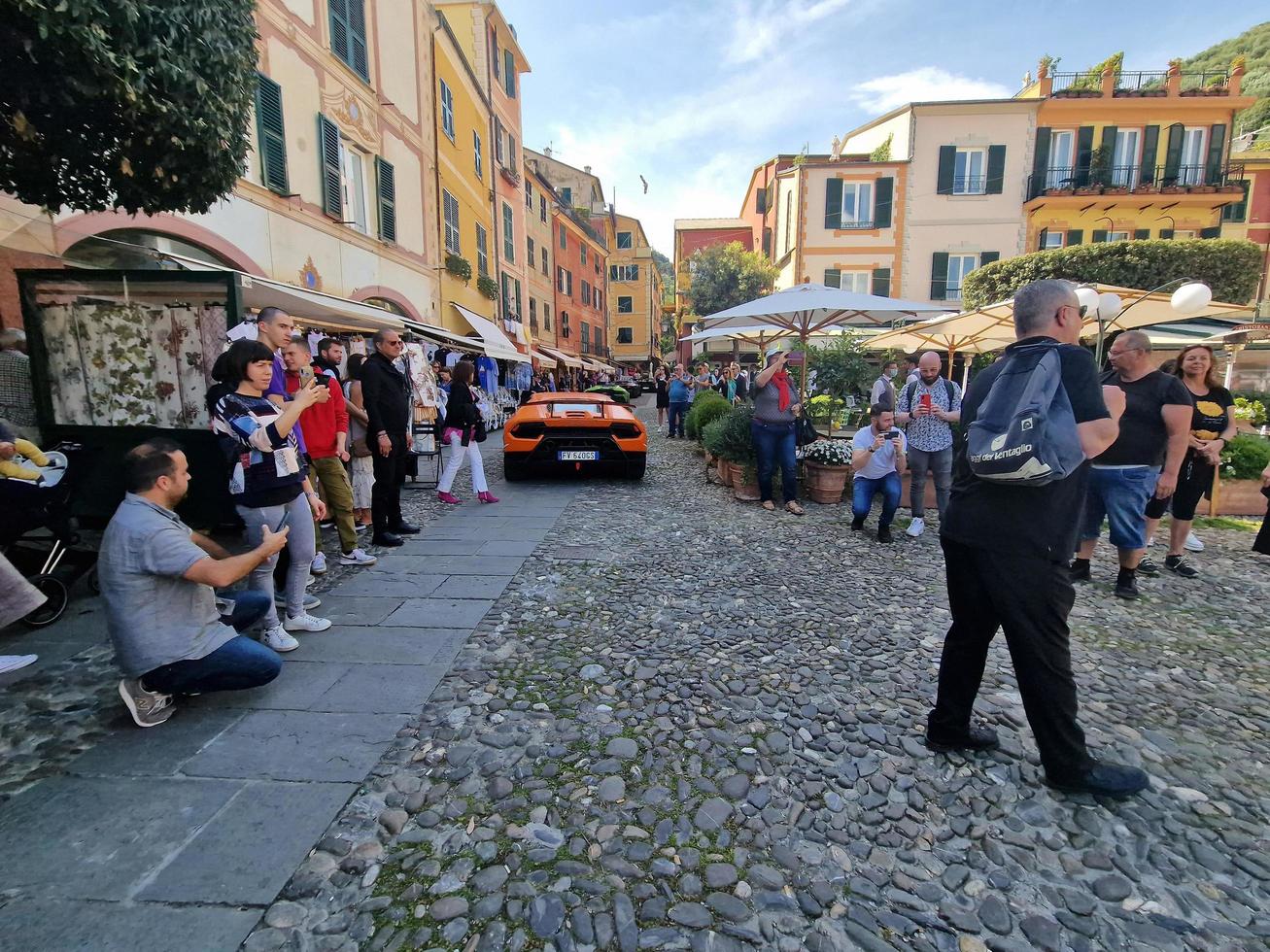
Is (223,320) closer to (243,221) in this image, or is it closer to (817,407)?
(243,221)

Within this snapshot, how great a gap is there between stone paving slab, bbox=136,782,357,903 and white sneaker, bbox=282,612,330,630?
143cm

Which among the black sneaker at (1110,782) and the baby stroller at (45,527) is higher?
the baby stroller at (45,527)

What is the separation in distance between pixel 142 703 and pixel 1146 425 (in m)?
5.93

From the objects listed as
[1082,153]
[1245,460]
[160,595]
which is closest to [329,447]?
[160,595]

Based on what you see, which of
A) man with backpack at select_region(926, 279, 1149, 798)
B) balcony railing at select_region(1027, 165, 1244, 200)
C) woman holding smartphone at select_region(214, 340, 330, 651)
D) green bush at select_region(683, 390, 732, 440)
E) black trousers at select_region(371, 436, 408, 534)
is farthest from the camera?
balcony railing at select_region(1027, 165, 1244, 200)

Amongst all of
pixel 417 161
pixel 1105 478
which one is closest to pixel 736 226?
pixel 417 161

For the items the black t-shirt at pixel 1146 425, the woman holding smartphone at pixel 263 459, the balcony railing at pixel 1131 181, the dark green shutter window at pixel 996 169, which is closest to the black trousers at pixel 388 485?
the woman holding smartphone at pixel 263 459

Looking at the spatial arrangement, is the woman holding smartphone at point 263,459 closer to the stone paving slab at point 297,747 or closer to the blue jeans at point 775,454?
the stone paving slab at point 297,747

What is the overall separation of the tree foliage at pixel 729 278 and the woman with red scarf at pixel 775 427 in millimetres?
22724

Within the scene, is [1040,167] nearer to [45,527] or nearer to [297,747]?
[297,747]

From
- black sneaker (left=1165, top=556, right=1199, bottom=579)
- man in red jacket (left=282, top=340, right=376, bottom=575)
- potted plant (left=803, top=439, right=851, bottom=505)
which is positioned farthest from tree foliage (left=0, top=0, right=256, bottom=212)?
black sneaker (left=1165, top=556, right=1199, bottom=579)

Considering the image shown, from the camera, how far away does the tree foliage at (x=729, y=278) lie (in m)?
28.3

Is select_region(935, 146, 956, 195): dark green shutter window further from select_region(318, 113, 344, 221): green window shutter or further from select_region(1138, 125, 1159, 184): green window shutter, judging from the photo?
select_region(318, 113, 344, 221): green window shutter

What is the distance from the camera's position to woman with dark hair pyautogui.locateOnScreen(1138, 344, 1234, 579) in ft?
15.6
